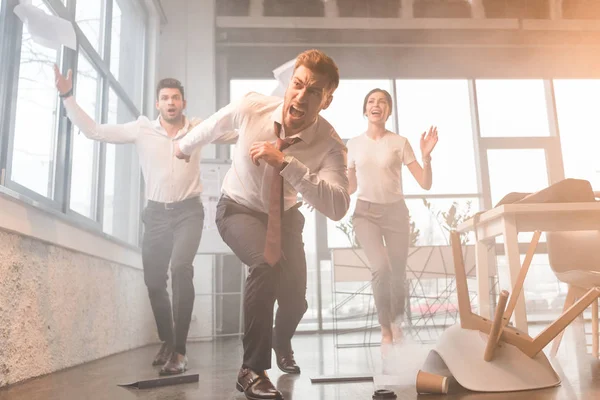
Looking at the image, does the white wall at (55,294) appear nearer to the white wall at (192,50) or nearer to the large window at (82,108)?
the large window at (82,108)

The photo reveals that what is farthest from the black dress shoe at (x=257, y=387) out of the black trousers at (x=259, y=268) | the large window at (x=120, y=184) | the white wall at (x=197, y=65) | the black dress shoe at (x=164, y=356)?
the white wall at (x=197, y=65)

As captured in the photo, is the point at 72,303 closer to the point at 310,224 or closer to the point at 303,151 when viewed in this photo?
the point at 303,151

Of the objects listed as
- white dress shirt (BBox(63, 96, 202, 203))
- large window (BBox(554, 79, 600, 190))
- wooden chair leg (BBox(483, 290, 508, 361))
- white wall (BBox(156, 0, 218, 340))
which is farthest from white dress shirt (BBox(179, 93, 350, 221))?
large window (BBox(554, 79, 600, 190))

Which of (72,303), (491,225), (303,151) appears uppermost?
(303,151)

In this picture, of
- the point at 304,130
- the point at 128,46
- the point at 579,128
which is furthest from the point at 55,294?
the point at 579,128

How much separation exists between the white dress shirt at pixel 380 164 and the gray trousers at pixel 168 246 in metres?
0.81

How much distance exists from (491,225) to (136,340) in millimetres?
2368

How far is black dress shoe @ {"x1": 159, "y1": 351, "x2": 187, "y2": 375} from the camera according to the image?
6.46ft

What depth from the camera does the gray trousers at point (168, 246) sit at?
214 centimetres

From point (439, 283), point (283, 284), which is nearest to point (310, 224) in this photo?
point (439, 283)

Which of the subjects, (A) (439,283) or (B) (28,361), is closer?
(B) (28,361)

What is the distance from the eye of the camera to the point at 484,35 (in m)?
4.07

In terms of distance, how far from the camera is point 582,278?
2078 mm

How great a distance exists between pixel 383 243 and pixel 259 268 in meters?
1.29
